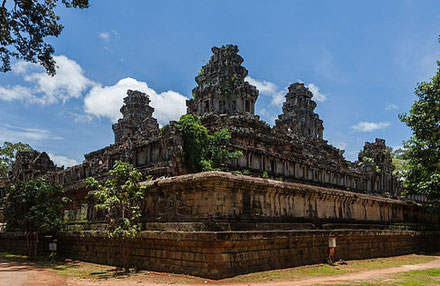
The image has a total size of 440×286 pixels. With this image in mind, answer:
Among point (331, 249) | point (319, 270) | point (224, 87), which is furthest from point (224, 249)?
point (224, 87)

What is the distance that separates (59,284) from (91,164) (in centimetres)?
2002

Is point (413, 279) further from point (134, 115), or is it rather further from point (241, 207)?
point (134, 115)

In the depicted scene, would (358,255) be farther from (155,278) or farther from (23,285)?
(23,285)

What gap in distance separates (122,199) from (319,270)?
21.2 feet

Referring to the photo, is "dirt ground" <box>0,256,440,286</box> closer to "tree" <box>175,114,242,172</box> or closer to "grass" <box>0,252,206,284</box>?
"grass" <box>0,252,206,284</box>

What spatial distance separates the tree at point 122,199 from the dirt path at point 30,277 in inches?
79.9

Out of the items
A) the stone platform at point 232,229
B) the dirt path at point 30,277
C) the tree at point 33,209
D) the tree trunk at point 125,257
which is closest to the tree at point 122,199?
the tree trunk at point 125,257

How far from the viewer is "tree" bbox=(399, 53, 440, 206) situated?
853 inches

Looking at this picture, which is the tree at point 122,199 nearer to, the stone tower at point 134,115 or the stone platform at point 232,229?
the stone platform at point 232,229

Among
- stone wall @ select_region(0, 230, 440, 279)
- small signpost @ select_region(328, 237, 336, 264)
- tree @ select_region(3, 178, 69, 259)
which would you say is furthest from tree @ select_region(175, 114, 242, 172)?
small signpost @ select_region(328, 237, 336, 264)

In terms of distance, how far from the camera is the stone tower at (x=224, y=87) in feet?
105

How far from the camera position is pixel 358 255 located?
1498cm

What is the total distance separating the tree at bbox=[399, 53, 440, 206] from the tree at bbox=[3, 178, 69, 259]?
1972 centimetres

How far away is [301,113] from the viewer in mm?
55188
